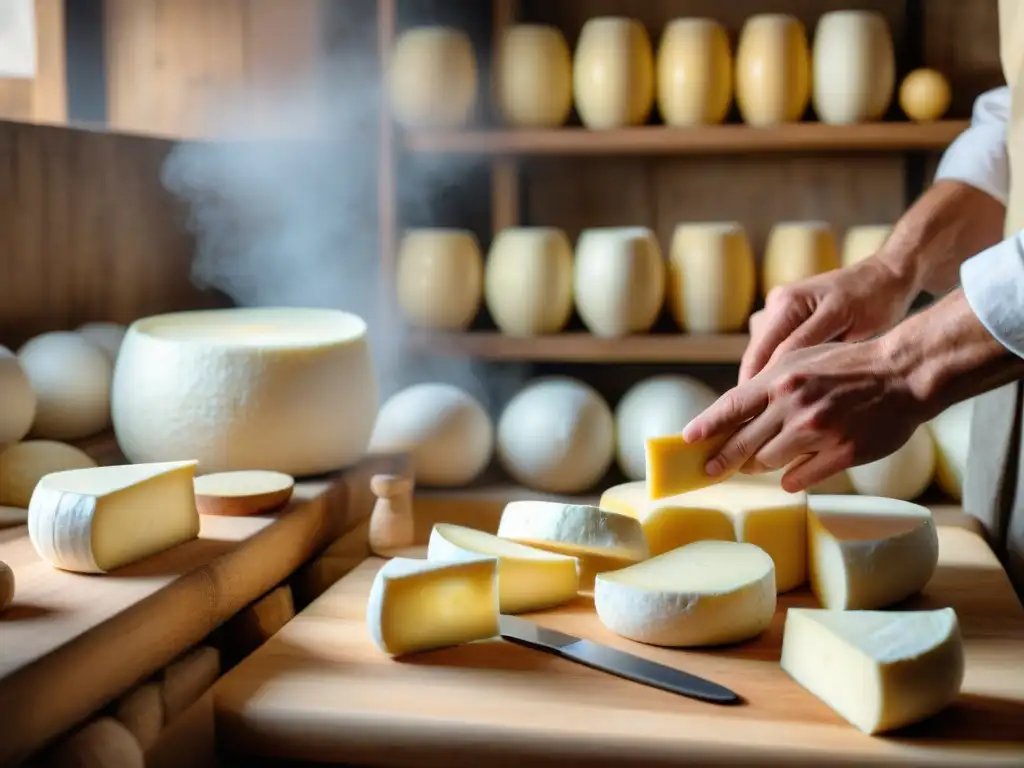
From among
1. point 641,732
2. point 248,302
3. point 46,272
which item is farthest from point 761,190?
point 641,732

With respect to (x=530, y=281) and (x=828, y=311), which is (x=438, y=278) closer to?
(x=530, y=281)

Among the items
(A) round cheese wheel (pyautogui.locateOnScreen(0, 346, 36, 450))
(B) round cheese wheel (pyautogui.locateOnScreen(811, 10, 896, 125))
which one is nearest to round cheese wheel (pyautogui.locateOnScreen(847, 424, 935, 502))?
(B) round cheese wheel (pyautogui.locateOnScreen(811, 10, 896, 125))

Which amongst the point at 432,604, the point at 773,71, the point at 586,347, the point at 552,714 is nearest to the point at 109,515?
the point at 432,604

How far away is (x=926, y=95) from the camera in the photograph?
1528 millimetres

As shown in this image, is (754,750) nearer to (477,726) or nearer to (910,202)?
(477,726)

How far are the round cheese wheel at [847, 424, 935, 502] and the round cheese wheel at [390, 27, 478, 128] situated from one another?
0.74 m

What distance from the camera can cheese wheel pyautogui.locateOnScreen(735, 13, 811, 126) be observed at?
1.53 m

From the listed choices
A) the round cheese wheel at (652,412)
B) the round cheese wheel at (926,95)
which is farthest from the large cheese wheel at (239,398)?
the round cheese wheel at (926,95)

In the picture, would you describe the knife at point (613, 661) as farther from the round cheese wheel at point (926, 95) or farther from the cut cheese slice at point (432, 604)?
the round cheese wheel at point (926, 95)

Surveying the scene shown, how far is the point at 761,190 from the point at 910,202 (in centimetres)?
22

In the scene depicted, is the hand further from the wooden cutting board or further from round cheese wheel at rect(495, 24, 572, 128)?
round cheese wheel at rect(495, 24, 572, 128)

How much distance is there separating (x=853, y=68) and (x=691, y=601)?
2.99 feet

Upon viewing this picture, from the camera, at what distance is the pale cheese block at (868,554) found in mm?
978

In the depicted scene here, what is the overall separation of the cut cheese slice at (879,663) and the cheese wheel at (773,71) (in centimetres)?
88
